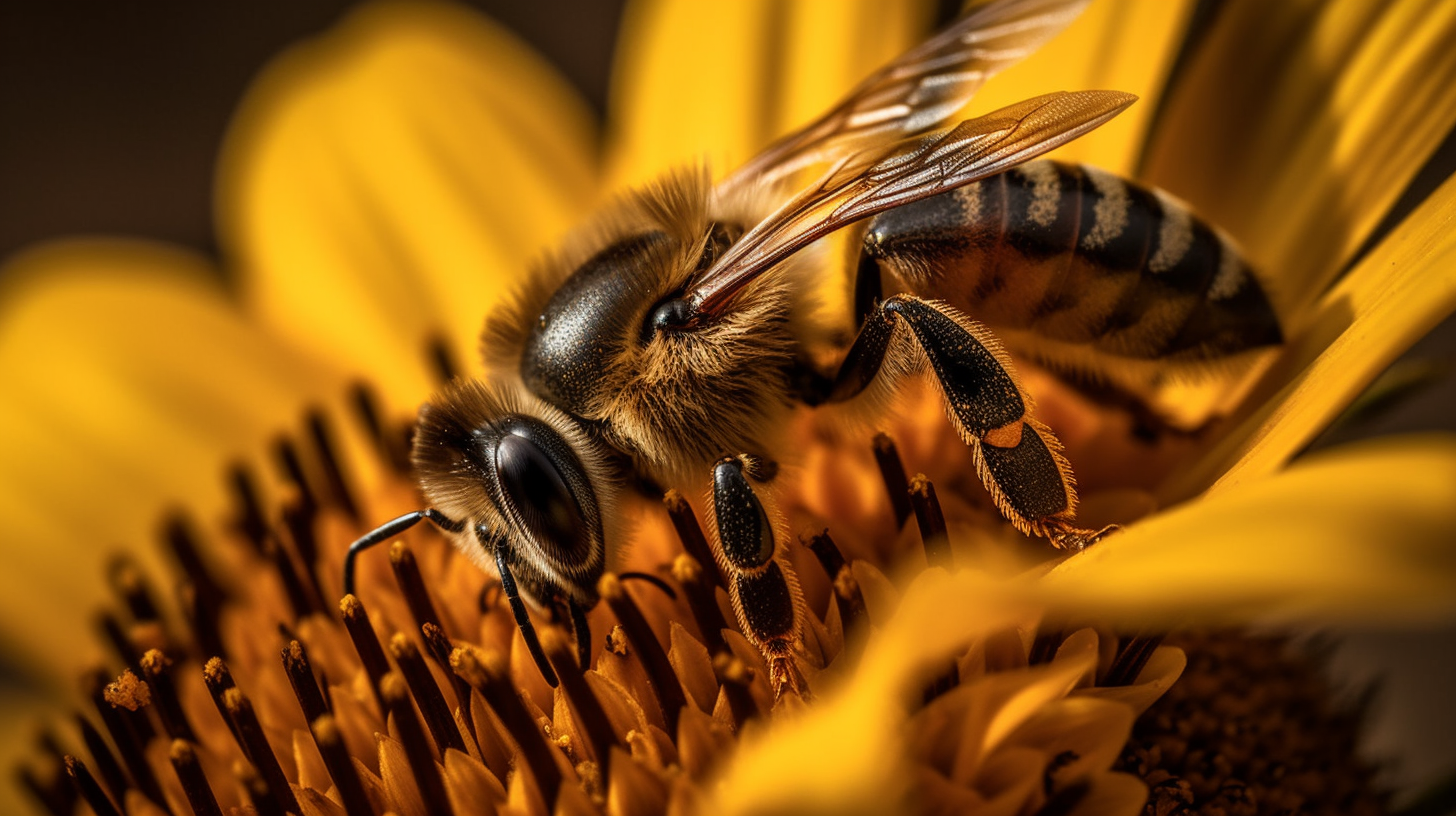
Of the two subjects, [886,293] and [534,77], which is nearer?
[886,293]

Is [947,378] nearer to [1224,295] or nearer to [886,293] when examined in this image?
[886,293]

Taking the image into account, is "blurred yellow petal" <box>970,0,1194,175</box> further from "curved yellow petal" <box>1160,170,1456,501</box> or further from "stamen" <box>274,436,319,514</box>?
"stamen" <box>274,436,319,514</box>

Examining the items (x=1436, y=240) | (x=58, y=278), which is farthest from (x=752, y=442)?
(x=58, y=278)

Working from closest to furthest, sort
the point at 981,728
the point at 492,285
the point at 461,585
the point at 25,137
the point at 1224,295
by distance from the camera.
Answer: the point at 981,728
the point at 1224,295
the point at 461,585
the point at 492,285
the point at 25,137

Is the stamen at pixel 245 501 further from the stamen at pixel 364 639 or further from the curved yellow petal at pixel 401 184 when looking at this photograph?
the stamen at pixel 364 639

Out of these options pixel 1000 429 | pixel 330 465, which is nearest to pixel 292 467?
pixel 330 465

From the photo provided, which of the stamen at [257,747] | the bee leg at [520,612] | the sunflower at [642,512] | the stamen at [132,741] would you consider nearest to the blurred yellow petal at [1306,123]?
the sunflower at [642,512]
